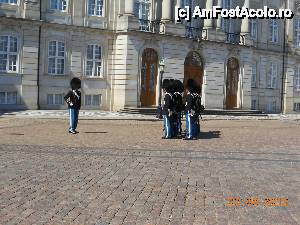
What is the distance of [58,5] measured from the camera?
28453 millimetres

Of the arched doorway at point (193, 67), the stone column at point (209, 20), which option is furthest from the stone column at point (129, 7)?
the stone column at point (209, 20)

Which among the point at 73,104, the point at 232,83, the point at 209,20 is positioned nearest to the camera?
the point at 73,104

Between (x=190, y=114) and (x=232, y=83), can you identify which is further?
(x=232, y=83)

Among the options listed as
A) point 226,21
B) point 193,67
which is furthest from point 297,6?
point 193,67

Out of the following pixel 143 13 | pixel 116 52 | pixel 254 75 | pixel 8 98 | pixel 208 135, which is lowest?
pixel 208 135

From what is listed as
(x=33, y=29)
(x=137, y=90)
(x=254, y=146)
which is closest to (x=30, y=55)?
(x=33, y=29)

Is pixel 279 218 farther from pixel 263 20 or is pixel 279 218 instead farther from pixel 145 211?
pixel 263 20

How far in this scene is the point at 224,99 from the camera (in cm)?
3444

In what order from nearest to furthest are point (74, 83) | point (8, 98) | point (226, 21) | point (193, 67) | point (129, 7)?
point (74, 83) → point (8, 98) → point (129, 7) → point (193, 67) → point (226, 21)

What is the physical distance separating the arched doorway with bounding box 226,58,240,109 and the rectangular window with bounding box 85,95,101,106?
34.3 ft

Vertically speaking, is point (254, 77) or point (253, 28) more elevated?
point (253, 28)

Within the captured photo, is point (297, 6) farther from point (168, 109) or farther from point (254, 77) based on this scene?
point (168, 109)

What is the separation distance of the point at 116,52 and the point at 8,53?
6779 millimetres

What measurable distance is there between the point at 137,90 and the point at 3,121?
1181 cm
